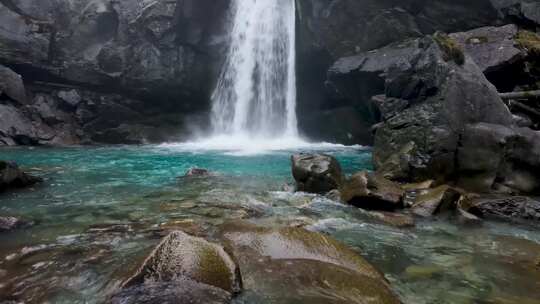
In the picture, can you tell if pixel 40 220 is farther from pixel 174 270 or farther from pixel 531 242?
pixel 531 242

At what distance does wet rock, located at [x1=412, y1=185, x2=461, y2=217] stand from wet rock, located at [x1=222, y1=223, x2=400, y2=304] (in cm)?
505

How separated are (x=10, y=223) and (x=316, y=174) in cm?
902

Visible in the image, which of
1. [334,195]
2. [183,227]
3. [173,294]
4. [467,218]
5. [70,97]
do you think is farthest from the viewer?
[70,97]

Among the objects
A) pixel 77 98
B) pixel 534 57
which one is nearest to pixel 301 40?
pixel 534 57

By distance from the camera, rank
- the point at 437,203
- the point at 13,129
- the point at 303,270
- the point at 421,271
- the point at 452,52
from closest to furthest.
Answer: the point at 303,270 → the point at 421,271 → the point at 437,203 → the point at 452,52 → the point at 13,129

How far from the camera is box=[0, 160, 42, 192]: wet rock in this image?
13.4 meters

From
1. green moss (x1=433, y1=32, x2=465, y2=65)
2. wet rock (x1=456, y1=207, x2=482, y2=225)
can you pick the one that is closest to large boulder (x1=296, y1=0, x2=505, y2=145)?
green moss (x1=433, y1=32, x2=465, y2=65)

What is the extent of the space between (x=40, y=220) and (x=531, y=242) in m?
11.9

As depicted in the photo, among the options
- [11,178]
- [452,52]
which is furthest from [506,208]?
[11,178]

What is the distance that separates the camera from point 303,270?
6184 mm

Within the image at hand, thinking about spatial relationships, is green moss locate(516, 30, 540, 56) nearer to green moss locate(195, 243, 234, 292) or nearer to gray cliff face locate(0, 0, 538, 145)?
gray cliff face locate(0, 0, 538, 145)

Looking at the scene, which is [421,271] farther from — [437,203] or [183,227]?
[183,227]

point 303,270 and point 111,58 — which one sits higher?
point 111,58

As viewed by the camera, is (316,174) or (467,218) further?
(316,174)
